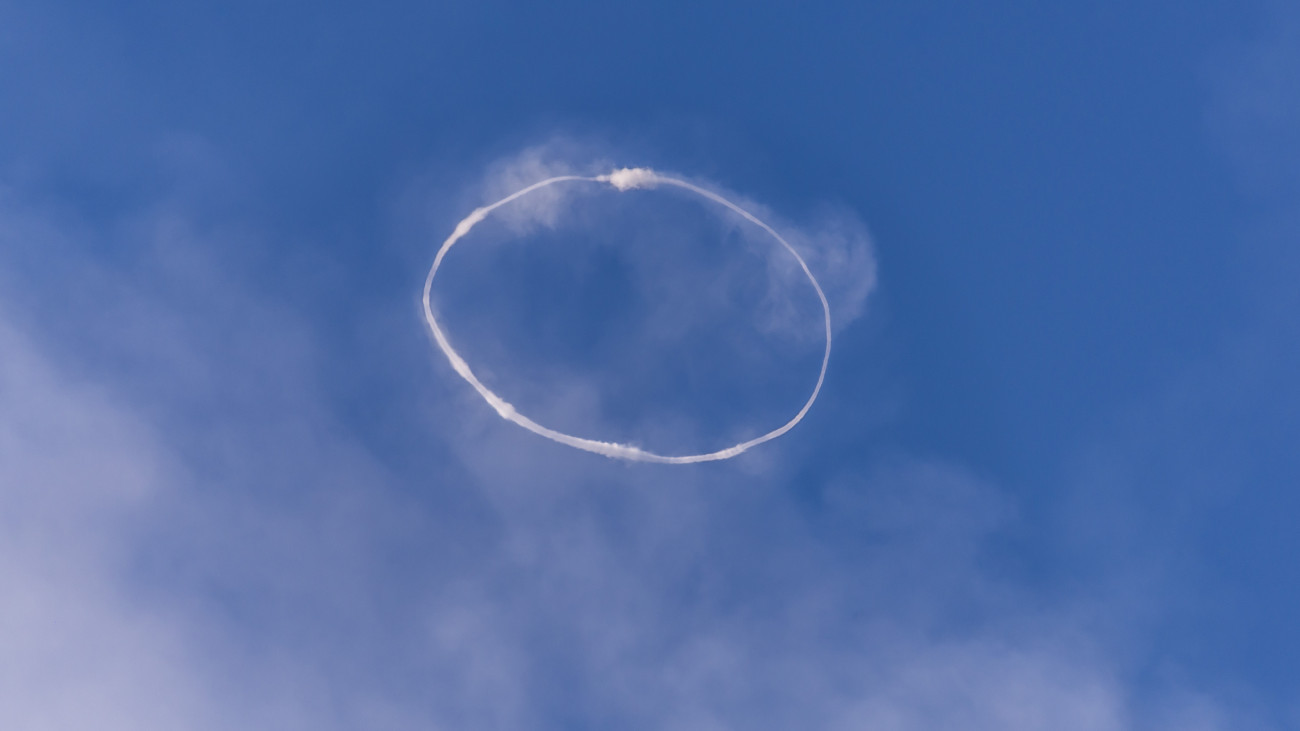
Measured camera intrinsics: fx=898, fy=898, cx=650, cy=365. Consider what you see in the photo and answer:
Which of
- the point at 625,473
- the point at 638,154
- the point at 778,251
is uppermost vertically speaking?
the point at 638,154

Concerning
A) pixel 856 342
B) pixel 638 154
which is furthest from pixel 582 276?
pixel 856 342

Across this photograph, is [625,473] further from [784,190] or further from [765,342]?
[784,190]

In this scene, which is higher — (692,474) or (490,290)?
(490,290)

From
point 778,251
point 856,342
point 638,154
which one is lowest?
point 856,342

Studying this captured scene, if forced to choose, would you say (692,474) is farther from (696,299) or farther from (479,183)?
(479,183)

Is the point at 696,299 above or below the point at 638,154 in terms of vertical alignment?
below

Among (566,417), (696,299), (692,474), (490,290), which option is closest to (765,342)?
(696,299)
